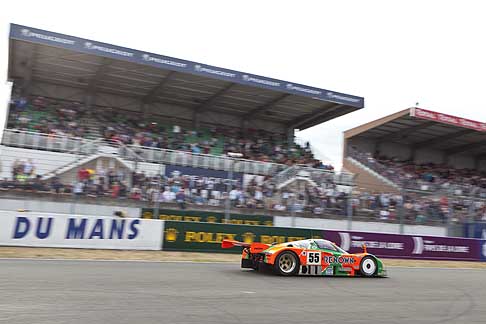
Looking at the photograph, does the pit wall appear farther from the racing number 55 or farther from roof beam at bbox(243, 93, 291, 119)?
roof beam at bbox(243, 93, 291, 119)

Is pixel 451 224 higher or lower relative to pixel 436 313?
higher

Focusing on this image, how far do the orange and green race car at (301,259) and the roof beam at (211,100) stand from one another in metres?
18.7

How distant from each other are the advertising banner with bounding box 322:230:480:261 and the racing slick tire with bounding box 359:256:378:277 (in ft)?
19.3

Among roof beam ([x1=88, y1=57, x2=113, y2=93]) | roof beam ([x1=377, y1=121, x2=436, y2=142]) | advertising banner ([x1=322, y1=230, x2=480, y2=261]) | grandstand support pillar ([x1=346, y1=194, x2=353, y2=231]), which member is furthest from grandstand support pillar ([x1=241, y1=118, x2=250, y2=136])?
advertising banner ([x1=322, y1=230, x2=480, y2=261])

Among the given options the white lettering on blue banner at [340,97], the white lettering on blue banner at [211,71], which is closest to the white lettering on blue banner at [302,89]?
the white lettering on blue banner at [340,97]

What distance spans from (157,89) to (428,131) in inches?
799

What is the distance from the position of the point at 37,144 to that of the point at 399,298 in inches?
692

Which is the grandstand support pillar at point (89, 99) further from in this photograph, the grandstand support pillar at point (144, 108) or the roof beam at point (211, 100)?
the roof beam at point (211, 100)

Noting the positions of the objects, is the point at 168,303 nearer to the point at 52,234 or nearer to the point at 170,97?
the point at 52,234

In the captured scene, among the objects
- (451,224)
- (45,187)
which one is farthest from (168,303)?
(451,224)

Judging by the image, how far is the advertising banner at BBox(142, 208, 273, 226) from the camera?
19.6 metres

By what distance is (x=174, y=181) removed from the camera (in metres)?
21.2

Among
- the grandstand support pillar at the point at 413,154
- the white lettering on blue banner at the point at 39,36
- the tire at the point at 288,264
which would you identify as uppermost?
the white lettering on blue banner at the point at 39,36

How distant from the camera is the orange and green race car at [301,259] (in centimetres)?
1116
